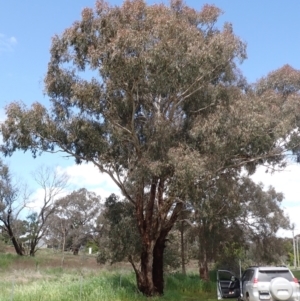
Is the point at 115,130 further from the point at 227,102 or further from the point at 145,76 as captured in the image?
the point at 227,102

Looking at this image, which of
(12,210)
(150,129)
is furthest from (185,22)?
(12,210)

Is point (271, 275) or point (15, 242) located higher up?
point (15, 242)

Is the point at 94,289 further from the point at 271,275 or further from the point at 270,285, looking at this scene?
the point at 270,285

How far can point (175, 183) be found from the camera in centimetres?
1978

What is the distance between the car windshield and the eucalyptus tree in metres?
4.44

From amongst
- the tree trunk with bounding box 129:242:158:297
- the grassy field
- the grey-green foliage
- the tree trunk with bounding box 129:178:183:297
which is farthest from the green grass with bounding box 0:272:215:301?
the grey-green foliage

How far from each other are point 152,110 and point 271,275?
8.91 meters

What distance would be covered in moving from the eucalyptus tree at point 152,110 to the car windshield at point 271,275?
175 inches

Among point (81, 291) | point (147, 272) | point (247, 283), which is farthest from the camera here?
point (147, 272)

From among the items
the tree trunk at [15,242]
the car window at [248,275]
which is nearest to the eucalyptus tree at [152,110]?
the car window at [248,275]

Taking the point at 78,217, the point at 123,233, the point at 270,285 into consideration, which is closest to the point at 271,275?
the point at 270,285

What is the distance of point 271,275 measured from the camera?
1644 centimetres

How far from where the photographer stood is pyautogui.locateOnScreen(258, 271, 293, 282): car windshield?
1625 cm

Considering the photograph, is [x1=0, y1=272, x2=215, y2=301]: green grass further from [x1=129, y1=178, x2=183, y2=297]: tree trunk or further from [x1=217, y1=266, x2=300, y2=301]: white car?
[x1=217, y1=266, x2=300, y2=301]: white car
